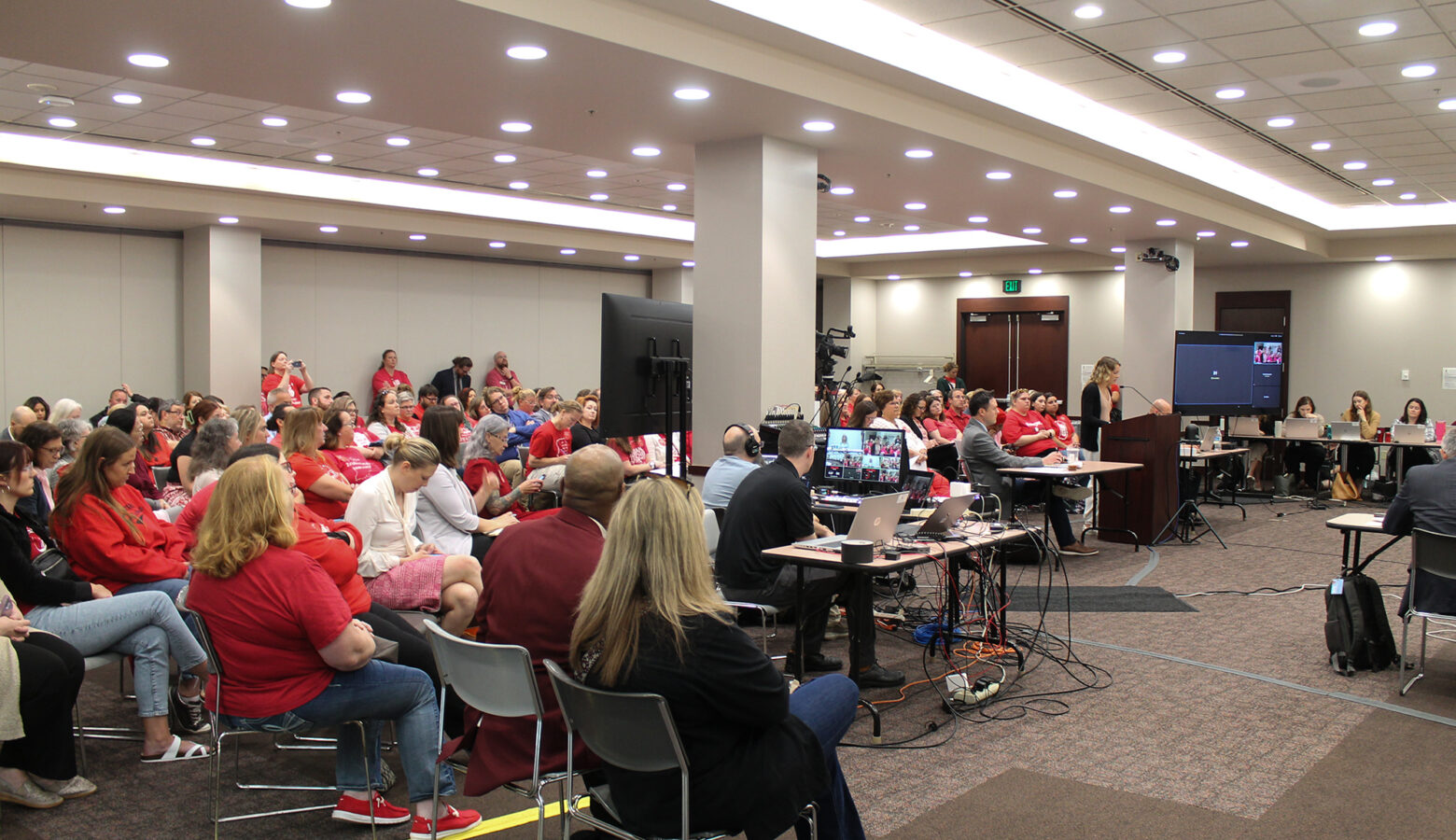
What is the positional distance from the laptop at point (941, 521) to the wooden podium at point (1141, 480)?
4.54 m

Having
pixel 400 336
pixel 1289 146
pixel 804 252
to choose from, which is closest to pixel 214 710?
pixel 804 252

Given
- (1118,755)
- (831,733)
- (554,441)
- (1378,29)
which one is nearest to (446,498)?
(554,441)

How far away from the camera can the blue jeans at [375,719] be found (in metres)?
3.28

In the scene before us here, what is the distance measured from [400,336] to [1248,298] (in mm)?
12431

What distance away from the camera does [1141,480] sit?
30.2ft

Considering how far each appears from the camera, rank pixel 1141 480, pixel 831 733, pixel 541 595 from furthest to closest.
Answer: pixel 1141 480 → pixel 541 595 → pixel 831 733

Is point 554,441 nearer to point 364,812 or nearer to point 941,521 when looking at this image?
point 941,521

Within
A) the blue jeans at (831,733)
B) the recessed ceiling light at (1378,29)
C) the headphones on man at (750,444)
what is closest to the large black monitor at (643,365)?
the headphones on man at (750,444)

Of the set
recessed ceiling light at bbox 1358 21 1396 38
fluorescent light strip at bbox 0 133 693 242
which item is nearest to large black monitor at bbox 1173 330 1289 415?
recessed ceiling light at bbox 1358 21 1396 38

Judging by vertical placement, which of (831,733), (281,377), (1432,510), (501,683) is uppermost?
(281,377)

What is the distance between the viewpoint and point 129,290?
41.1 feet

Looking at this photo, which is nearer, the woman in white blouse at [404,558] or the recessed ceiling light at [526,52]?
the woman in white blouse at [404,558]

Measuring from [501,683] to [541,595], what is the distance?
0.85ft

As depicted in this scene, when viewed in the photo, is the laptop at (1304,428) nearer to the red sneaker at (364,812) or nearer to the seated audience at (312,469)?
the seated audience at (312,469)
